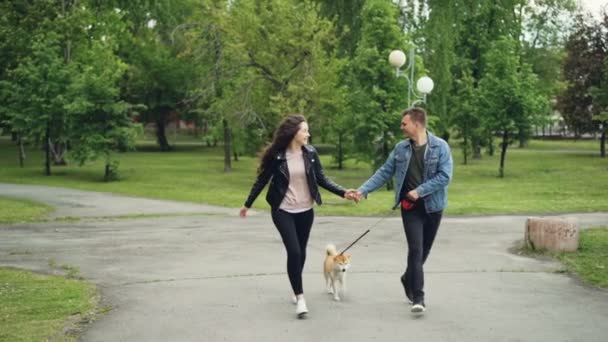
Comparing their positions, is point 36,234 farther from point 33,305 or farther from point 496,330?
point 496,330

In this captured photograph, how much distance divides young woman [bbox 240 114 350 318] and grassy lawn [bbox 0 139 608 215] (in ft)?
31.6

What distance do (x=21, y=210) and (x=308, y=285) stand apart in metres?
13.8

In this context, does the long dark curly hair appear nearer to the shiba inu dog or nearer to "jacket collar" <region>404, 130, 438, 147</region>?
"jacket collar" <region>404, 130, 438, 147</region>

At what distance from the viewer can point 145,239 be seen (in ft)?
45.0

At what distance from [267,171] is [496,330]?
268 cm

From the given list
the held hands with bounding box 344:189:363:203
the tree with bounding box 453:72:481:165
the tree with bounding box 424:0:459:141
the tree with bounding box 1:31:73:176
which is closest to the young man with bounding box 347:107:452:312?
the held hands with bounding box 344:189:363:203

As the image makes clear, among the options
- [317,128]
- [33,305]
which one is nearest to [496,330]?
[33,305]

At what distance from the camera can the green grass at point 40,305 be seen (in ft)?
21.7

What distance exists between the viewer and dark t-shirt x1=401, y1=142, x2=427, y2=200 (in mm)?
7453

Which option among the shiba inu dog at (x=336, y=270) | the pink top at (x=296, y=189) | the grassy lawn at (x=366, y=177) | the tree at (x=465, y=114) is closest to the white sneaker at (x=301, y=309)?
the shiba inu dog at (x=336, y=270)

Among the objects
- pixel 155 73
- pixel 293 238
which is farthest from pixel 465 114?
pixel 293 238

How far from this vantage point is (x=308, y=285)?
8.90 metres

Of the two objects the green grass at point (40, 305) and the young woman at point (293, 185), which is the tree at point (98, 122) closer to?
the green grass at point (40, 305)

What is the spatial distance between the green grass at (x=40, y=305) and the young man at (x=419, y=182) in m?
3.26
